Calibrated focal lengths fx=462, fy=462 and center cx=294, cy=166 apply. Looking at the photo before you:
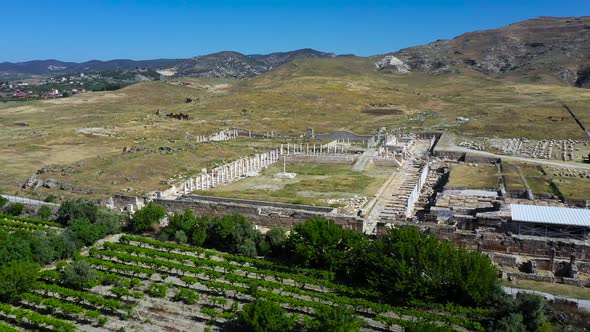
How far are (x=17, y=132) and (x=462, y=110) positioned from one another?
331 ft

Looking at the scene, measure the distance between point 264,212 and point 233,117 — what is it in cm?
7320

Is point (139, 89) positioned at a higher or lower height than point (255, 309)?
higher

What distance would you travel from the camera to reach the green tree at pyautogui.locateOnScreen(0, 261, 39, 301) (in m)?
25.2

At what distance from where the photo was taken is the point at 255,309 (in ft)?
71.6

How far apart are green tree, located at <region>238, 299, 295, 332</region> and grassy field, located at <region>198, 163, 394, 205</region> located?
75.7 ft

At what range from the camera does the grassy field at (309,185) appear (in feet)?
157

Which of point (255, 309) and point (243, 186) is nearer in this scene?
point (255, 309)

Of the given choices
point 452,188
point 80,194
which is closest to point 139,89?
point 80,194

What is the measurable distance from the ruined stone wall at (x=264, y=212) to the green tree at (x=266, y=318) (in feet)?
50.5

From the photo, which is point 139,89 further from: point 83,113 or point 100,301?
point 100,301

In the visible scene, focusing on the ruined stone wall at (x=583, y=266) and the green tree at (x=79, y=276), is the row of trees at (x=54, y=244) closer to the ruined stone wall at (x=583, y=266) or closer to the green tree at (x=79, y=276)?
the green tree at (x=79, y=276)

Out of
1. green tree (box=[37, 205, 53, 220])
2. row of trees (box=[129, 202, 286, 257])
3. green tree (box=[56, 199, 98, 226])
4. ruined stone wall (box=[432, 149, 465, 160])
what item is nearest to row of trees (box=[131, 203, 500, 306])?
row of trees (box=[129, 202, 286, 257])

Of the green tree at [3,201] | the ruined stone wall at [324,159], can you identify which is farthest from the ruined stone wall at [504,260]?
the green tree at [3,201]

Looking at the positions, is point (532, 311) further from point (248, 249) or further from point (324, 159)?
point (324, 159)
